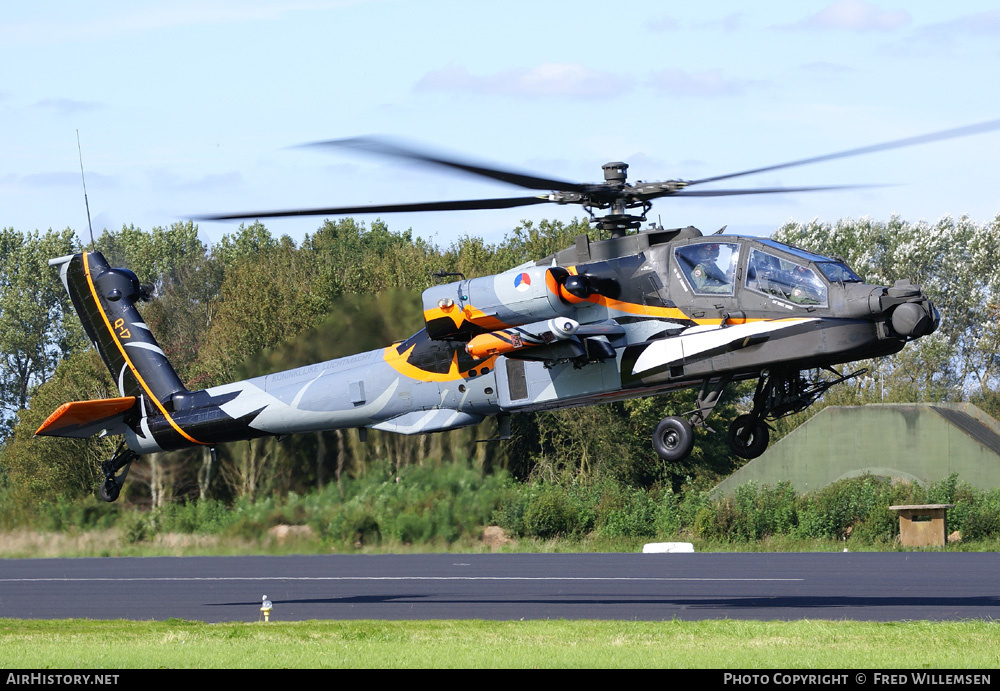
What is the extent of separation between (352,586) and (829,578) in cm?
1109

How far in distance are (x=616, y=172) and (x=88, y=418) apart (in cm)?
1110

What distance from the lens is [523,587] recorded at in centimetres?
2722

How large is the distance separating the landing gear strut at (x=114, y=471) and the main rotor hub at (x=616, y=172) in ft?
36.2

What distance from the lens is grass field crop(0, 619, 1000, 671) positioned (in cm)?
1461

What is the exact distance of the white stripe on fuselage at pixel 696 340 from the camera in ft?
55.6

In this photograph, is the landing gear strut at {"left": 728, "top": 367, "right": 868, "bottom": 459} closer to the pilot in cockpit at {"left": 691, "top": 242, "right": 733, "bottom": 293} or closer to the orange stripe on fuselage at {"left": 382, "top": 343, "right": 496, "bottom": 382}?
the pilot in cockpit at {"left": 691, "top": 242, "right": 733, "bottom": 293}

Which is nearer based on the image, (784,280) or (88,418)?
(784,280)

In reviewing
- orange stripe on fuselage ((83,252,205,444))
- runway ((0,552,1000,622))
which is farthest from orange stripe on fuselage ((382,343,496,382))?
orange stripe on fuselage ((83,252,205,444))

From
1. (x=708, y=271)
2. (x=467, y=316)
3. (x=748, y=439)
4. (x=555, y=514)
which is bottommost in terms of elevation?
(x=555, y=514)

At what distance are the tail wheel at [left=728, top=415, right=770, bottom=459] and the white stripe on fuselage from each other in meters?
2.00

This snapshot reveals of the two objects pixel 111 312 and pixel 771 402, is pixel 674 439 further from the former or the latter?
pixel 111 312

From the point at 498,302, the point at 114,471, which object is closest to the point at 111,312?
the point at 114,471

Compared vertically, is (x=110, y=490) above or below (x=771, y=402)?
below

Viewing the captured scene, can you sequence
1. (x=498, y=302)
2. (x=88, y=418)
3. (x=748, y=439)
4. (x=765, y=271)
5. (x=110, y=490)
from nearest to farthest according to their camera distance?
(x=765, y=271)
(x=498, y=302)
(x=748, y=439)
(x=88, y=418)
(x=110, y=490)
